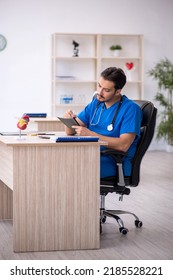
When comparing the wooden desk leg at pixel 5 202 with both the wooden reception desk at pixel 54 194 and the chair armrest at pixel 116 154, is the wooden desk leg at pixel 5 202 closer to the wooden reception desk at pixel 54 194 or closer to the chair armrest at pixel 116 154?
the wooden reception desk at pixel 54 194

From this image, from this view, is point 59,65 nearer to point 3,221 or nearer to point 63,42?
point 63,42

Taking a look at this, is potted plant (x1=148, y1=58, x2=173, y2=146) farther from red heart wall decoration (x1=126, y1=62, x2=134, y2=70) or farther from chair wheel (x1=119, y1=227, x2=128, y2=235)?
chair wheel (x1=119, y1=227, x2=128, y2=235)

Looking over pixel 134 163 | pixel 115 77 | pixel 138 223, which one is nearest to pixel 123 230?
pixel 138 223

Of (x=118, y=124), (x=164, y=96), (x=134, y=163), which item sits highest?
(x=164, y=96)

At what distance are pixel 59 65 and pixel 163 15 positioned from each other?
212cm

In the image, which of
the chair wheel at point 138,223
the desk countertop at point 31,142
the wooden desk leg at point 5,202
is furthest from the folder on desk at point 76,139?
the wooden desk leg at point 5,202

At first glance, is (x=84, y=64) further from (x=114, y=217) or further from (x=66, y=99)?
(x=114, y=217)

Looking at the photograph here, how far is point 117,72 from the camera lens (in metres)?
4.78

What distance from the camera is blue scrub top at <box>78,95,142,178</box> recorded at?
185 inches

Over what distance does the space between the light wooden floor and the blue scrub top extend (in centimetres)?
51

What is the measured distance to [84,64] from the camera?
36.2 feet

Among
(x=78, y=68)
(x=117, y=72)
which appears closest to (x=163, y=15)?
(x=78, y=68)

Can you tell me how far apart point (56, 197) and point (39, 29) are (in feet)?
22.5

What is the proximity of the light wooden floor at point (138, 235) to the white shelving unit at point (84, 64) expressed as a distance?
149 inches
